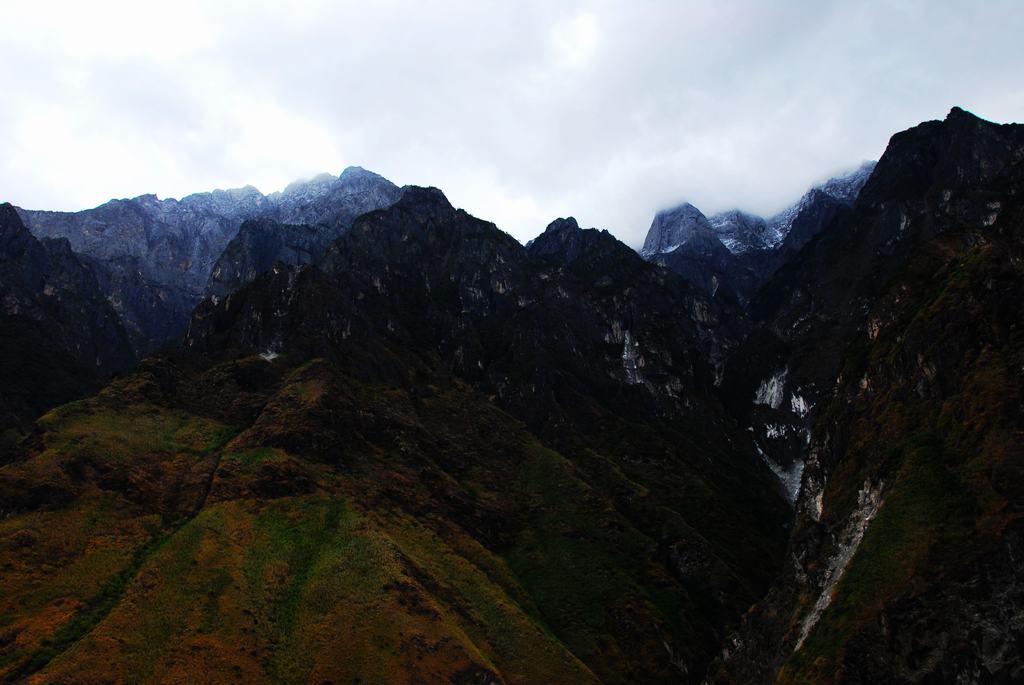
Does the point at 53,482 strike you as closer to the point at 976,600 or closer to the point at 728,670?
the point at 728,670

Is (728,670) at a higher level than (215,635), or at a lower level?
higher

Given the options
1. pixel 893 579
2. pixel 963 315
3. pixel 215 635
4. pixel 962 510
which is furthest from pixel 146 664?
pixel 963 315

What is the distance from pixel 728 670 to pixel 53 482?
152028mm

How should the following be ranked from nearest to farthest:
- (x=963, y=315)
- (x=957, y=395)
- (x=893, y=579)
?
1. (x=893, y=579)
2. (x=957, y=395)
3. (x=963, y=315)

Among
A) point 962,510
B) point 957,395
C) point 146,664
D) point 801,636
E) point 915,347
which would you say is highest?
point 915,347

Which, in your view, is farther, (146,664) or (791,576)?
(791,576)

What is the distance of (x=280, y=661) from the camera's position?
13650 cm

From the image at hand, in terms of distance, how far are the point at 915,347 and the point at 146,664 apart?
527 feet

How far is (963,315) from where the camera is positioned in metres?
153

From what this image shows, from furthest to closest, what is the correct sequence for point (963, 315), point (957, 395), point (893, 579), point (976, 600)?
point (963, 315) < point (957, 395) < point (893, 579) < point (976, 600)

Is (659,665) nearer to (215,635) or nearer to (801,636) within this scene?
(801,636)

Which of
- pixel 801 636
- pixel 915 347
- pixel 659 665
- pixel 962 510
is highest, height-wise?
pixel 915 347

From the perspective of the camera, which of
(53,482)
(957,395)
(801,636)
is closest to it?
(801,636)

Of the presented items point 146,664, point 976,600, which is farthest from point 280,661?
point 976,600
